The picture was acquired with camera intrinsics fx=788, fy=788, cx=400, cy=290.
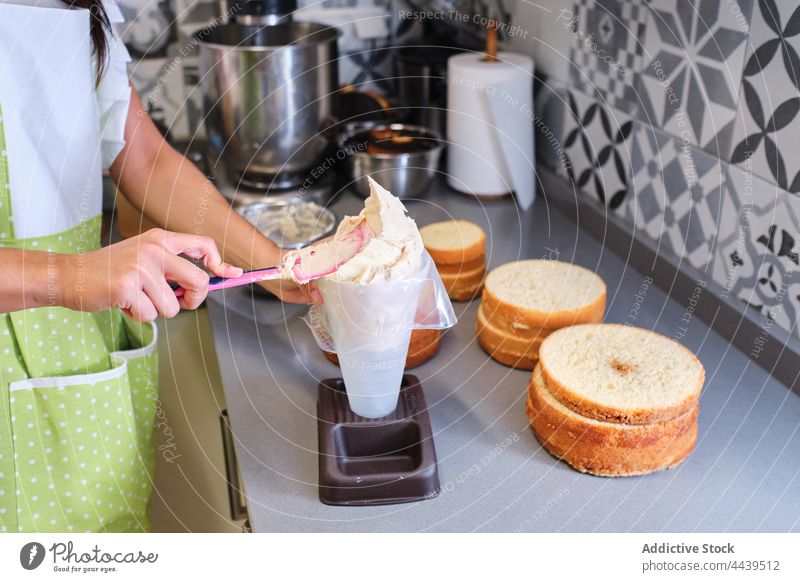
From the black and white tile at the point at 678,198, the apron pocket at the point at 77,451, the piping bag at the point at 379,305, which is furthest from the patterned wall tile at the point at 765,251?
the apron pocket at the point at 77,451

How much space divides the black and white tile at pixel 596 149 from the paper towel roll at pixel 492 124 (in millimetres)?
67

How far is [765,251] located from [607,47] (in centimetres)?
41

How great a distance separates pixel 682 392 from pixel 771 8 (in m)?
0.42

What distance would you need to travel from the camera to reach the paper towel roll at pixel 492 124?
1.26 m

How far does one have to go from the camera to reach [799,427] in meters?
0.81

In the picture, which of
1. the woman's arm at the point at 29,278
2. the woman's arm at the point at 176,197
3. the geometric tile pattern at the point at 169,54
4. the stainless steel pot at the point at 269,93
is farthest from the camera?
the geometric tile pattern at the point at 169,54

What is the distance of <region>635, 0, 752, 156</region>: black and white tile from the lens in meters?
0.91

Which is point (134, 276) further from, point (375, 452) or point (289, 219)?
point (289, 219)

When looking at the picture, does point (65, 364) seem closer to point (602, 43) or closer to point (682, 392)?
point (682, 392)

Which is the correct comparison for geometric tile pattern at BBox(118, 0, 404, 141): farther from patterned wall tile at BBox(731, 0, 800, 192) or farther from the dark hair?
patterned wall tile at BBox(731, 0, 800, 192)

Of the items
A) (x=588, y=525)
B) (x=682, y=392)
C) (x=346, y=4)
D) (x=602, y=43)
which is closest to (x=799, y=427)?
(x=682, y=392)

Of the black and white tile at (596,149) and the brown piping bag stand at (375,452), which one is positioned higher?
the black and white tile at (596,149)

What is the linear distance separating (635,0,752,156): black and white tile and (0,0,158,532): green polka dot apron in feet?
2.31

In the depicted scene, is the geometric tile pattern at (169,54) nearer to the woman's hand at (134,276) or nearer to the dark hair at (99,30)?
the dark hair at (99,30)
